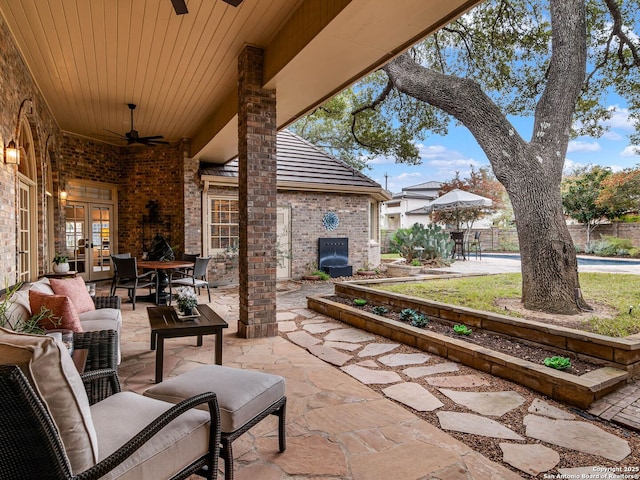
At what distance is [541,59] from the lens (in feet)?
23.7

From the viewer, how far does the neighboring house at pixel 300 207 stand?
361 inches

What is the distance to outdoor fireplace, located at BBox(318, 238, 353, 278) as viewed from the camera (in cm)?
1001

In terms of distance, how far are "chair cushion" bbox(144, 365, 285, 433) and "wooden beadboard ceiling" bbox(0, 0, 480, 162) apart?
2.67m

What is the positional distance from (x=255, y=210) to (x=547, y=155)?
409 cm

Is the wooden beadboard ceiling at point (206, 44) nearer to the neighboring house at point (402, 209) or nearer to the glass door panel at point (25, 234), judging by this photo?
the glass door panel at point (25, 234)

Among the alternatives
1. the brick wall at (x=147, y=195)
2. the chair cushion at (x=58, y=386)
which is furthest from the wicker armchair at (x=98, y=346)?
the brick wall at (x=147, y=195)

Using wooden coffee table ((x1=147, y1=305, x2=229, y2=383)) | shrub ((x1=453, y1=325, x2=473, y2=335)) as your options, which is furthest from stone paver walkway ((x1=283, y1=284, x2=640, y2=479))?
wooden coffee table ((x1=147, y1=305, x2=229, y2=383))

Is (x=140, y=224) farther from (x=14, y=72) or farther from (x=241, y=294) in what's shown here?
(x=241, y=294)

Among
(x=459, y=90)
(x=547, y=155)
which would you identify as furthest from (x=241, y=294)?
(x=547, y=155)

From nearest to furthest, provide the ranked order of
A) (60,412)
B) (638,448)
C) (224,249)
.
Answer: (60,412) → (638,448) → (224,249)

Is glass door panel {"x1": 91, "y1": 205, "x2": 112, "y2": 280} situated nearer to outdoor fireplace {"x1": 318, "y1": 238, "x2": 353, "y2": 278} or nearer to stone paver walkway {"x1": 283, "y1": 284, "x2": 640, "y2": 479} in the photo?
outdoor fireplace {"x1": 318, "y1": 238, "x2": 353, "y2": 278}

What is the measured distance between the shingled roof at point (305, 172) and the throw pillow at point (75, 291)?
5137 mm

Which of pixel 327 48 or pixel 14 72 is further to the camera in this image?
pixel 14 72

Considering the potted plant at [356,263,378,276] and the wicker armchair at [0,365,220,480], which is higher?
the wicker armchair at [0,365,220,480]
